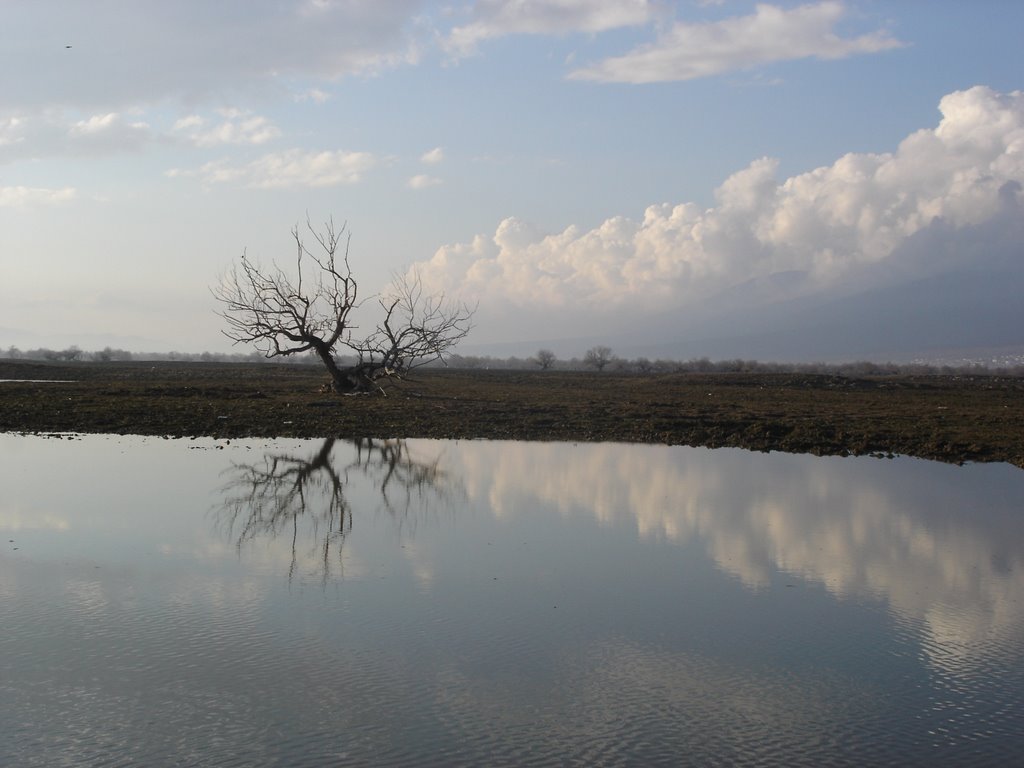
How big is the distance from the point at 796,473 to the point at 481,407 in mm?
14097

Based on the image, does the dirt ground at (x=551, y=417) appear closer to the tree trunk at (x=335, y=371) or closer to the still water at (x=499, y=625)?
the tree trunk at (x=335, y=371)

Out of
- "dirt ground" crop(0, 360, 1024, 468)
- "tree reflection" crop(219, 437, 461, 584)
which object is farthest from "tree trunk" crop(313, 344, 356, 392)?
"tree reflection" crop(219, 437, 461, 584)

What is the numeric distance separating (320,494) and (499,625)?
23.2 feet

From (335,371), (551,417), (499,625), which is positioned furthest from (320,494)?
(335,371)

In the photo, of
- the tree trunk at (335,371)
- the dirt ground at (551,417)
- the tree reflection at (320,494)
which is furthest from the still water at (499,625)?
the tree trunk at (335,371)

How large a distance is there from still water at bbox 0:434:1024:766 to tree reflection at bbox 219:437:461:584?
0.08m

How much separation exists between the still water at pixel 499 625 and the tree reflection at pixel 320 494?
0.08 m

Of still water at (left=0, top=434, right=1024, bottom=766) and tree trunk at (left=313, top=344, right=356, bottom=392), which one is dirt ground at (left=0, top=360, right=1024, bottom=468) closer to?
tree trunk at (left=313, top=344, right=356, bottom=392)

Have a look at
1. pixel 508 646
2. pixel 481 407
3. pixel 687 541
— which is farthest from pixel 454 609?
pixel 481 407

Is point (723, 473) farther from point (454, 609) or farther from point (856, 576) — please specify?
point (454, 609)

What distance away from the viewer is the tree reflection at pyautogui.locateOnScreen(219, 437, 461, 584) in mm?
11484

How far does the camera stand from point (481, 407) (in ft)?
101

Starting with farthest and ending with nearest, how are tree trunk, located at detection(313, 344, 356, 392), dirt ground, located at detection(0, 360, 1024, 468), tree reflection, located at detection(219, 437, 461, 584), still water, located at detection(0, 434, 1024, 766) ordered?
tree trunk, located at detection(313, 344, 356, 392) < dirt ground, located at detection(0, 360, 1024, 468) < tree reflection, located at detection(219, 437, 461, 584) < still water, located at detection(0, 434, 1024, 766)

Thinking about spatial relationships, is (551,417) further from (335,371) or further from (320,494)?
(320,494)
